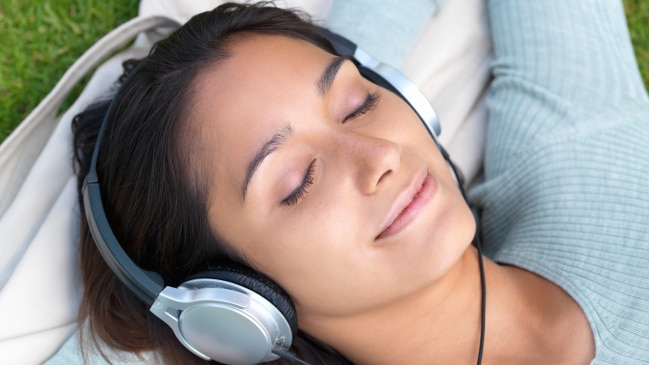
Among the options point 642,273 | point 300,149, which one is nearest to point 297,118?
point 300,149

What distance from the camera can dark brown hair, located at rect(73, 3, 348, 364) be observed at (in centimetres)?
165

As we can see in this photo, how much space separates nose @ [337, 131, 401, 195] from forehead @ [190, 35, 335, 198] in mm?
136

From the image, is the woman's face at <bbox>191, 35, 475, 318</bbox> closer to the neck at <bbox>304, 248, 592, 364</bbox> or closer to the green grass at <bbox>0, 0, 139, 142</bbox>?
the neck at <bbox>304, 248, 592, 364</bbox>

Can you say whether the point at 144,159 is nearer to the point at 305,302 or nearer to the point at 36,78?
the point at 305,302

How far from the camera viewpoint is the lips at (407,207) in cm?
155

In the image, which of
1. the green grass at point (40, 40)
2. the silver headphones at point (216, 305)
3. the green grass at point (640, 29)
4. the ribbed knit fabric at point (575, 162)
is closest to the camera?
the silver headphones at point (216, 305)

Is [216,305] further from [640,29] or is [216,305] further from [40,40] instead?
[640,29]

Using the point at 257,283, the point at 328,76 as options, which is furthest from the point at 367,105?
the point at 257,283

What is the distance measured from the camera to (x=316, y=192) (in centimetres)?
152

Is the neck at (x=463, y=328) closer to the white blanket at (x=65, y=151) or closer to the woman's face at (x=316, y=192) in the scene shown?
the woman's face at (x=316, y=192)

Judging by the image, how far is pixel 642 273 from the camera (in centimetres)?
186

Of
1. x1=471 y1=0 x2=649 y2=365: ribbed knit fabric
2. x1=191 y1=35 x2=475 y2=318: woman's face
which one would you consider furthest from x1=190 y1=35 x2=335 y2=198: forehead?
x1=471 y1=0 x2=649 y2=365: ribbed knit fabric

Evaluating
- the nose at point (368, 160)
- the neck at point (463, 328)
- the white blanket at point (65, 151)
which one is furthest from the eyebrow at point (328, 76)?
the white blanket at point (65, 151)

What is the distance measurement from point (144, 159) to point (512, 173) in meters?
1.24
